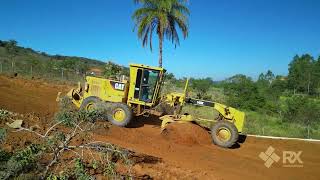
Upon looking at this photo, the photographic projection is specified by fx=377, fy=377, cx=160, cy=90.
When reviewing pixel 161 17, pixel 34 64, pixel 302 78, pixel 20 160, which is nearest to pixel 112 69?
pixel 161 17

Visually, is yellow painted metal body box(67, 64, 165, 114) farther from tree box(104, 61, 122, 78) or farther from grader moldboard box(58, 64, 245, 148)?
tree box(104, 61, 122, 78)

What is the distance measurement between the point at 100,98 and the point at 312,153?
26.6ft

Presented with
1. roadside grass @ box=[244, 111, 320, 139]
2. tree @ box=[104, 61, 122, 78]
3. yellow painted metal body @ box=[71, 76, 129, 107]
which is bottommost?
roadside grass @ box=[244, 111, 320, 139]

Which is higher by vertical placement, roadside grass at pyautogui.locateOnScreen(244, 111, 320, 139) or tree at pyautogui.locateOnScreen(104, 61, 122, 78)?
tree at pyautogui.locateOnScreen(104, 61, 122, 78)

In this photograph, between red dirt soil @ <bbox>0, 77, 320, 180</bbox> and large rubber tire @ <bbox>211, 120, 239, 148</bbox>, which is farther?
large rubber tire @ <bbox>211, 120, 239, 148</bbox>

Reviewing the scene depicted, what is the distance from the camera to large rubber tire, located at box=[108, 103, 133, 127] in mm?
13625

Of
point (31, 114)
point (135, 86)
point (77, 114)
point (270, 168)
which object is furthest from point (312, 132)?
point (77, 114)

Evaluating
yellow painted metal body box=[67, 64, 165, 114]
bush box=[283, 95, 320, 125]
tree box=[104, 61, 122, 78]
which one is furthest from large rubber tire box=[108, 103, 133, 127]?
A: bush box=[283, 95, 320, 125]

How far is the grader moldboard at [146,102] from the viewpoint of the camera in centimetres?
1309

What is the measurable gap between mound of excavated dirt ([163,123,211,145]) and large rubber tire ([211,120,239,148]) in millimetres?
468

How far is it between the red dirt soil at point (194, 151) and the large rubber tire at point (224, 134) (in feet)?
0.68

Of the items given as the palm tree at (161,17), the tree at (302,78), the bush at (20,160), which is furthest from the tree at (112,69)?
the tree at (302,78)

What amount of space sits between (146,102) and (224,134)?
3104 mm

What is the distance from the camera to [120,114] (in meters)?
13.8
